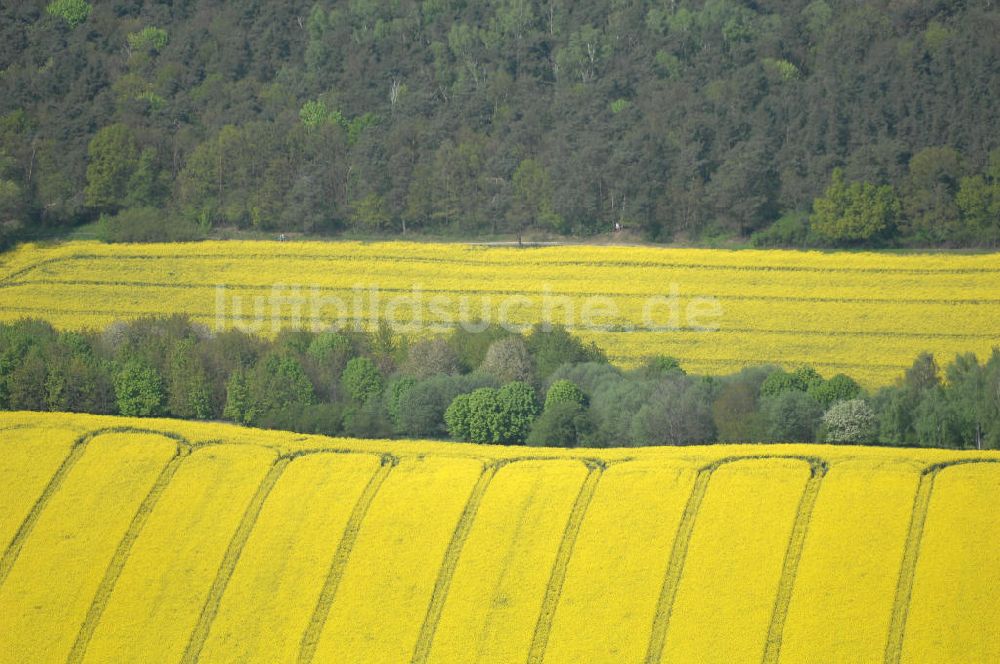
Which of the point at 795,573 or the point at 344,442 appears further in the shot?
the point at 344,442

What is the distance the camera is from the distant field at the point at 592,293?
279 ft

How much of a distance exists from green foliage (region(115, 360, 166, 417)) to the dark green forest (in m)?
24.3

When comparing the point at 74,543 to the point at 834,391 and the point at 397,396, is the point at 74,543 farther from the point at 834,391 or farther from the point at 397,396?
the point at 834,391

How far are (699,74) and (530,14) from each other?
515 inches

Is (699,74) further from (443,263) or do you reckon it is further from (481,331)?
(481,331)

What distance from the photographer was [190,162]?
356 feet

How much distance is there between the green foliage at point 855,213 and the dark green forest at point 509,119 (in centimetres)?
12

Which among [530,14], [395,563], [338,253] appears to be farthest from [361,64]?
[395,563]

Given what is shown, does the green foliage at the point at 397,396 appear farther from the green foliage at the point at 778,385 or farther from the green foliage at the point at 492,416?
the green foliage at the point at 778,385

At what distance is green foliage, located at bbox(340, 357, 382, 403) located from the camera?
259 ft

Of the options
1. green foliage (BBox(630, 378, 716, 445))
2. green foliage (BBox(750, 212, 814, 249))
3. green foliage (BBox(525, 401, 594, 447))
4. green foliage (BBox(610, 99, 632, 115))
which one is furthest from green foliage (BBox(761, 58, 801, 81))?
green foliage (BBox(525, 401, 594, 447))

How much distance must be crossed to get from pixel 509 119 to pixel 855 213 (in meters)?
22.9

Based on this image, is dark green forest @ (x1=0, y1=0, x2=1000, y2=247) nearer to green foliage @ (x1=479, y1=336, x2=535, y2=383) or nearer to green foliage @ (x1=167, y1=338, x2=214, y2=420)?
green foliage @ (x1=479, y1=336, x2=535, y2=383)

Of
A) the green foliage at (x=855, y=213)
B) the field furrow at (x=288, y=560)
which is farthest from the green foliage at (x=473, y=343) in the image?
the green foliage at (x=855, y=213)
